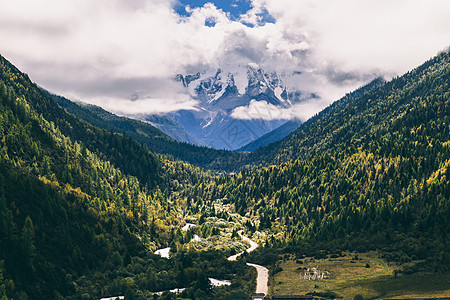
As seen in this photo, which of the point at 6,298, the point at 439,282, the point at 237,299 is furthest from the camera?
the point at 439,282

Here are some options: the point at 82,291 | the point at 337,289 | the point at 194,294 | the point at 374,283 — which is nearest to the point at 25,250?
the point at 82,291

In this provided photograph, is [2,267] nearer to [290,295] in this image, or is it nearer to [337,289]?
[290,295]

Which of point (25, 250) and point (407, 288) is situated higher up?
point (25, 250)

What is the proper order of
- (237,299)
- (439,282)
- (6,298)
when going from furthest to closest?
(439,282) < (237,299) < (6,298)

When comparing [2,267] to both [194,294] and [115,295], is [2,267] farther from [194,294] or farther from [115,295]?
[194,294]

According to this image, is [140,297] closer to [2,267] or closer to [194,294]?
[194,294]

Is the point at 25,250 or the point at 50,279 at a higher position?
the point at 25,250

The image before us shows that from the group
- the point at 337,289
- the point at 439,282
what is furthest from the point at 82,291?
the point at 439,282

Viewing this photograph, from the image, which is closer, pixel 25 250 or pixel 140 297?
pixel 140 297

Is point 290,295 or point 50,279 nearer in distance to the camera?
point 290,295
